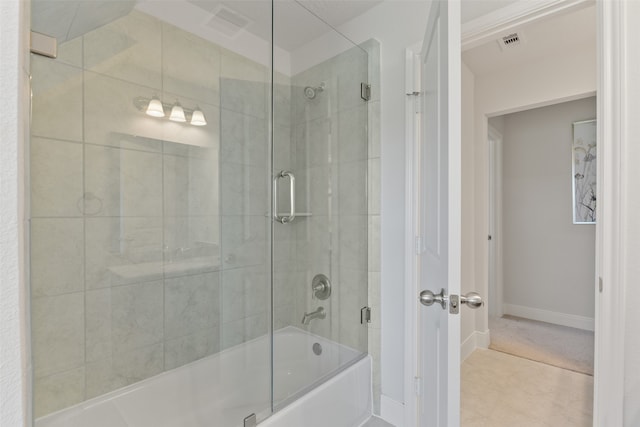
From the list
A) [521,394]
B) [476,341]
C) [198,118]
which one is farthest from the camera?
[476,341]

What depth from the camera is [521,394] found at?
206 cm

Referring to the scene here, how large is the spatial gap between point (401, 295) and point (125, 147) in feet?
5.35

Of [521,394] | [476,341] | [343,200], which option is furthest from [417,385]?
[476,341]

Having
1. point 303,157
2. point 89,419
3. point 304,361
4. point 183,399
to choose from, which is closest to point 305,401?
point 304,361

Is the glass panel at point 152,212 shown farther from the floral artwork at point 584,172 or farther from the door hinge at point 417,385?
the floral artwork at point 584,172

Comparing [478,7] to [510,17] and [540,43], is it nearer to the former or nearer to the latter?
[510,17]

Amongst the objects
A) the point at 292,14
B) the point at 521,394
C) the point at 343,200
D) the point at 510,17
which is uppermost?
the point at 292,14

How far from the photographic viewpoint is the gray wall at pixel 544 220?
Result: 10.1ft

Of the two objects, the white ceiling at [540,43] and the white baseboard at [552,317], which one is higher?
the white ceiling at [540,43]

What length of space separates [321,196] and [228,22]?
1.10m

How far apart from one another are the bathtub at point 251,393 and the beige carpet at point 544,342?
68.0 inches

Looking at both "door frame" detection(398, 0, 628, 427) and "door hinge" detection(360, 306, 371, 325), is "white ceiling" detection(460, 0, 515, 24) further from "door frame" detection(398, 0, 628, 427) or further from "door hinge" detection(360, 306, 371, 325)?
"door hinge" detection(360, 306, 371, 325)

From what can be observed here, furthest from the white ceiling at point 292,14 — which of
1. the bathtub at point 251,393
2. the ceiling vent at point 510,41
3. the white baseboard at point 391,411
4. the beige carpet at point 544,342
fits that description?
the beige carpet at point 544,342

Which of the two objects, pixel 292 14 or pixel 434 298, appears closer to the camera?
pixel 434 298
